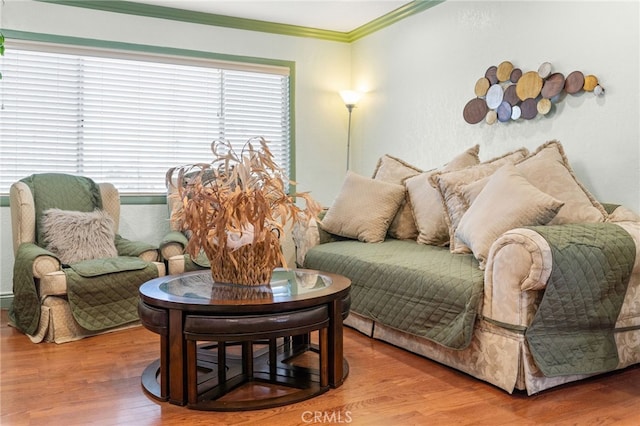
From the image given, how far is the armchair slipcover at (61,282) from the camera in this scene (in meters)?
3.17

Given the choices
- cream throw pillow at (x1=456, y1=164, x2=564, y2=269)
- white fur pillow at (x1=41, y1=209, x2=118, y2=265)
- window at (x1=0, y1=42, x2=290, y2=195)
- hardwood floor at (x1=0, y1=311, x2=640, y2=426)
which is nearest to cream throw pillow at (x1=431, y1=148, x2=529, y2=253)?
cream throw pillow at (x1=456, y1=164, x2=564, y2=269)

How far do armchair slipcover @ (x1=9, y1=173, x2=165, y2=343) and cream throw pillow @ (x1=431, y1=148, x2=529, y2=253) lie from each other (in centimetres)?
188

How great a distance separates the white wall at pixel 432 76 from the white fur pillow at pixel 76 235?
0.74 m

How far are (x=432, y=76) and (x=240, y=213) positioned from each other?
104 inches

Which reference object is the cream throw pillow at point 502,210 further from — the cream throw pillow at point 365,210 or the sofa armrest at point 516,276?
the cream throw pillow at point 365,210

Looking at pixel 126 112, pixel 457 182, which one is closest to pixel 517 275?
pixel 457 182

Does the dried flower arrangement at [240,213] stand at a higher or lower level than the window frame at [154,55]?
lower

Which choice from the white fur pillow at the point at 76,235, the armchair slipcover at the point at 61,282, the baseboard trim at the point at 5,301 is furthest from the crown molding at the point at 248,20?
the baseboard trim at the point at 5,301

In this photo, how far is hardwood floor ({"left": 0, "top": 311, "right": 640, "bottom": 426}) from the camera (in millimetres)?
2100

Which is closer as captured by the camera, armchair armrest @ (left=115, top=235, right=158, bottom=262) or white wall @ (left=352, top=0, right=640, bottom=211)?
white wall @ (left=352, top=0, right=640, bottom=211)

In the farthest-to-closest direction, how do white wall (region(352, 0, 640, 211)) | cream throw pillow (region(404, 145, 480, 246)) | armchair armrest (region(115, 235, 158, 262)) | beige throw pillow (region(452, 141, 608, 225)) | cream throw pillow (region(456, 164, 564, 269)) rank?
armchair armrest (region(115, 235, 158, 262))
cream throw pillow (region(404, 145, 480, 246))
white wall (region(352, 0, 640, 211))
beige throw pillow (region(452, 141, 608, 225))
cream throw pillow (region(456, 164, 564, 269))

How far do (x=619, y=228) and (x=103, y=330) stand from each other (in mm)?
2876

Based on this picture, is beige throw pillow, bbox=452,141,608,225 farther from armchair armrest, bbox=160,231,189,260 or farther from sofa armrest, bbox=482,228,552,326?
armchair armrest, bbox=160,231,189,260

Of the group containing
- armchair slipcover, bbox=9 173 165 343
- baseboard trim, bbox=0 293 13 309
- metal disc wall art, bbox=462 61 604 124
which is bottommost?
baseboard trim, bbox=0 293 13 309
